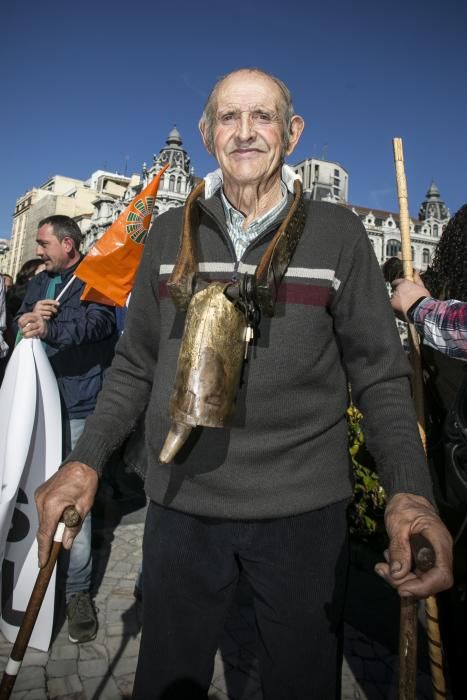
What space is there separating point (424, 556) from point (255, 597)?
70 centimetres

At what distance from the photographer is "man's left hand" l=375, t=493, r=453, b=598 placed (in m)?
1.09

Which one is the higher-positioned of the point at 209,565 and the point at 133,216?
the point at 133,216

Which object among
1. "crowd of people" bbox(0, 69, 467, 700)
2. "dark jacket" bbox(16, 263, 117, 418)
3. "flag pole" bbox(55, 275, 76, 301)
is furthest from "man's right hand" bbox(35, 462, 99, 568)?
"flag pole" bbox(55, 275, 76, 301)

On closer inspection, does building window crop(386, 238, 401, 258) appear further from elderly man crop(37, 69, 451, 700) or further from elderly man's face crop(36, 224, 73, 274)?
elderly man crop(37, 69, 451, 700)

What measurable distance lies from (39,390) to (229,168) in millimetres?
2156

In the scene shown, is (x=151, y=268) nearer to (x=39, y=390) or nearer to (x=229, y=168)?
(x=229, y=168)

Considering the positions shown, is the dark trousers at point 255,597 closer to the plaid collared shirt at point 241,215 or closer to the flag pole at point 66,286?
the plaid collared shirt at point 241,215

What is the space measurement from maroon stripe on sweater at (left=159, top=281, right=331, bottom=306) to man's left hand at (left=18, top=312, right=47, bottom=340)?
2.37 m

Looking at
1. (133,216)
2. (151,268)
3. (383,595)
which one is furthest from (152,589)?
(133,216)

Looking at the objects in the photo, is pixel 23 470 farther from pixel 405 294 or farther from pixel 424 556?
pixel 424 556

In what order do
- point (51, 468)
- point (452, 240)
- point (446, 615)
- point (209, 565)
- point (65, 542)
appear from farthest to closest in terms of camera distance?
1. point (51, 468)
2. point (452, 240)
3. point (446, 615)
4. point (209, 565)
5. point (65, 542)

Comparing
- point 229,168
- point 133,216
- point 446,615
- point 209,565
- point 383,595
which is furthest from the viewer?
point 133,216

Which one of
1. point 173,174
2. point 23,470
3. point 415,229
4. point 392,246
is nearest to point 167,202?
point 173,174

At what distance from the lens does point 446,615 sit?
7.04ft
